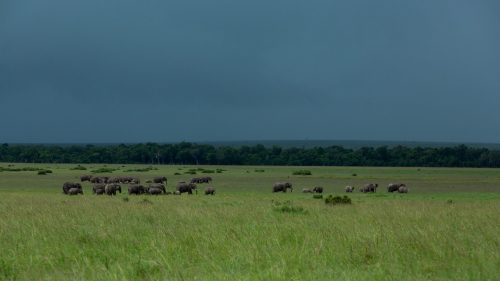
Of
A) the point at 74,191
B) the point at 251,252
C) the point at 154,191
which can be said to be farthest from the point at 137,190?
the point at 251,252

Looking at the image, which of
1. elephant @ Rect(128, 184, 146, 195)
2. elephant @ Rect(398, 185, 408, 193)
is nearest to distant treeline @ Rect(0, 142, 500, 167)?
elephant @ Rect(398, 185, 408, 193)

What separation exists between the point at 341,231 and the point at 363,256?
248cm

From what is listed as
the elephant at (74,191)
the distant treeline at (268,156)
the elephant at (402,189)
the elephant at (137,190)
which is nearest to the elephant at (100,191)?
the elephant at (74,191)

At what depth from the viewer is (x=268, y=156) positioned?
140 meters

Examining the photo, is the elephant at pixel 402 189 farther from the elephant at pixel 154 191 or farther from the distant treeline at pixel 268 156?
the distant treeline at pixel 268 156

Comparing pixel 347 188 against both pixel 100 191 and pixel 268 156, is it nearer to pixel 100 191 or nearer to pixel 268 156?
pixel 100 191

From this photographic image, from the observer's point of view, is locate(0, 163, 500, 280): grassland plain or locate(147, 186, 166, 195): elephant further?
locate(147, 186, 166, 195): elephant

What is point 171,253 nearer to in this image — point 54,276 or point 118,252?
point 118,252

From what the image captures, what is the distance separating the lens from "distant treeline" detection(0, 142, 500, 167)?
130 meters

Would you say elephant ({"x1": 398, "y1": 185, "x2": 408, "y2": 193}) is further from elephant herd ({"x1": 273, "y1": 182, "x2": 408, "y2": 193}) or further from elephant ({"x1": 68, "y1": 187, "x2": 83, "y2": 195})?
elephant ({"x1": 68, "y1": 187, "x2": 83, "y2": 195})

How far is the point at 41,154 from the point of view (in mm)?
148250

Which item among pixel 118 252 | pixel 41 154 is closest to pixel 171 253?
pixel 118 252

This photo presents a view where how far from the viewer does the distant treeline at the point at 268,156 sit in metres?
130

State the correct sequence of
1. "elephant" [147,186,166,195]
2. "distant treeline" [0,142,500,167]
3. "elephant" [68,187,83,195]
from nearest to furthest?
"elephant" [68,187,83,195]
"elephant" [147,186,166,195]
"distant treeline" [0,142,500,167]
